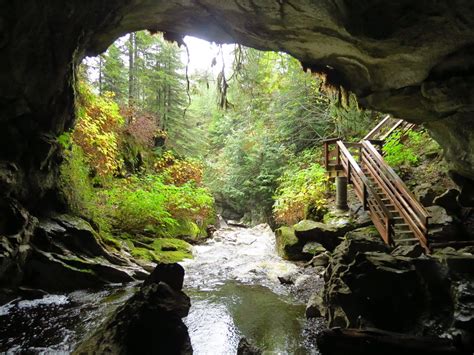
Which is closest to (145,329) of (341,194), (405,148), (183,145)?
(341,194)

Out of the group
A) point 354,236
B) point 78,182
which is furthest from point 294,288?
point 78,182

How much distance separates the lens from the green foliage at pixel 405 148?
38.4 feet

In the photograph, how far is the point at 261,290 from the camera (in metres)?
8.33

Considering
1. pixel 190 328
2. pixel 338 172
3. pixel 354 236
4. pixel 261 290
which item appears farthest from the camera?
pixel 338 172

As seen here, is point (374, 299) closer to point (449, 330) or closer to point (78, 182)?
point (449, 330)

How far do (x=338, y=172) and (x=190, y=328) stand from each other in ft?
26.1

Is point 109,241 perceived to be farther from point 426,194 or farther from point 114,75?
point 114,75

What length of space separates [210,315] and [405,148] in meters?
10.2

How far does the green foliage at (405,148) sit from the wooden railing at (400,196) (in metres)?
1.62

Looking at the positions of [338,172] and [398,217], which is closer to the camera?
[398,217]

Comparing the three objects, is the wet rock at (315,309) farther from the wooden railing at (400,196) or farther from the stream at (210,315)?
the wooden railing at (400,196)

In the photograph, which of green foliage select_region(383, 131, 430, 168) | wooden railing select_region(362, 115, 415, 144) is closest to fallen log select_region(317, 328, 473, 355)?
green foliage select_region(383, 131, 430, 168)

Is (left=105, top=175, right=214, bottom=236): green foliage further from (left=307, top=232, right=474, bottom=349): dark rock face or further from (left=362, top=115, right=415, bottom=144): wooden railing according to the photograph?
(left=362, top=115, right=415, bottom=144): wooden railing

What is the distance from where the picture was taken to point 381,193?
10375 millimetres
